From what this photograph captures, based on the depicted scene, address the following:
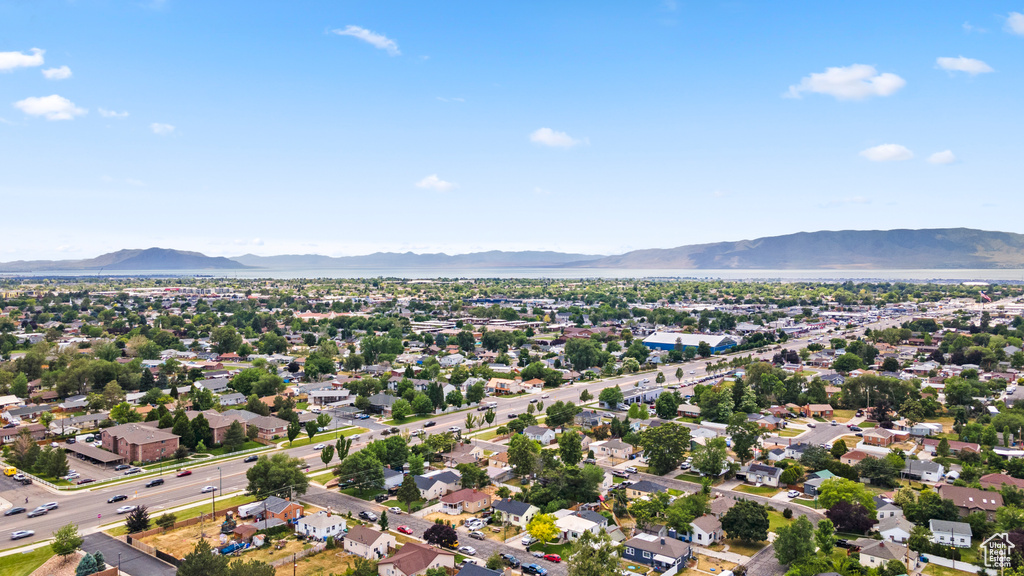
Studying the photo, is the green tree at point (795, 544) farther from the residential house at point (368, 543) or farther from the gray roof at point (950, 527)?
the residential house at point (368, 543)

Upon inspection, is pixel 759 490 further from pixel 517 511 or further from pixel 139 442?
pixel 139 442

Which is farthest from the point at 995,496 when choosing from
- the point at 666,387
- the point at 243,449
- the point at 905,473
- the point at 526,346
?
the point at 526,346

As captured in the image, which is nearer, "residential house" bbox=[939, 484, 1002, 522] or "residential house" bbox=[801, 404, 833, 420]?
"residential house" bbox=[939, 484, 1002, 522]

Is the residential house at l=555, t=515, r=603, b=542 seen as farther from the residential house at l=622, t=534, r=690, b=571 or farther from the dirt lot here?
the dirt lot

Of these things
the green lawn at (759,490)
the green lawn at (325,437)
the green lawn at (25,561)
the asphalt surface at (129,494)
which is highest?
the green lawn at (25,561)

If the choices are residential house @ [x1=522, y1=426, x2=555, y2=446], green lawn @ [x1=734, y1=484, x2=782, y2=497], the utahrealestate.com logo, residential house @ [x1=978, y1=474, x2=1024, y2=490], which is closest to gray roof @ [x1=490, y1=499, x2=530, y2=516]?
residential house @ [x1=522, y1=426, x2=555, y2=446]

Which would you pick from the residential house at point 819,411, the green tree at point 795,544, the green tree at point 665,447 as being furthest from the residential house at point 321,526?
the residential house at point 819,411

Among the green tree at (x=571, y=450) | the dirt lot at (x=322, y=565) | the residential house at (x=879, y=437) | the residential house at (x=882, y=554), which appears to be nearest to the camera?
the residential house at (x=882, y=554)
